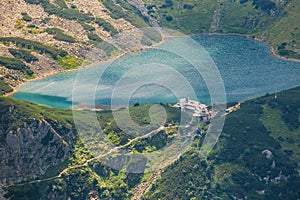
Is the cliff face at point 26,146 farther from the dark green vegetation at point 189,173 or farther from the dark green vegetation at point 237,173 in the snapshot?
the dark green vegetation at point 237,173

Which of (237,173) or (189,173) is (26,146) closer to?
(189,173)

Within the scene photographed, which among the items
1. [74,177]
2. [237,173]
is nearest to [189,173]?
[237,173]

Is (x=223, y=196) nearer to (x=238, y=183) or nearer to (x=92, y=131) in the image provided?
(x=238, y=183)

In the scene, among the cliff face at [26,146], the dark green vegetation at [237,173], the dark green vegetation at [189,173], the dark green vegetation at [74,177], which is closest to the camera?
the dark green vegetation at [74,177]

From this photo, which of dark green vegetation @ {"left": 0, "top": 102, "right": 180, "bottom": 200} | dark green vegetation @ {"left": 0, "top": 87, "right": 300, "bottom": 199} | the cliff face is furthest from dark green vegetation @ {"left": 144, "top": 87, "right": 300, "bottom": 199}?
the cliff face

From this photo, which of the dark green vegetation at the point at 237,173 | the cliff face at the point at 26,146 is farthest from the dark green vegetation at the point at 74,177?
the dark green vegetation at the point at 237,173

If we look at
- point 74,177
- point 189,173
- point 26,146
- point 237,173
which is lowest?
point 74,177

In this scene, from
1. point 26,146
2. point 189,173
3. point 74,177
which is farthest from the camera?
point 189,173

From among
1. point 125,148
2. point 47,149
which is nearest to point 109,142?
point 125,148
